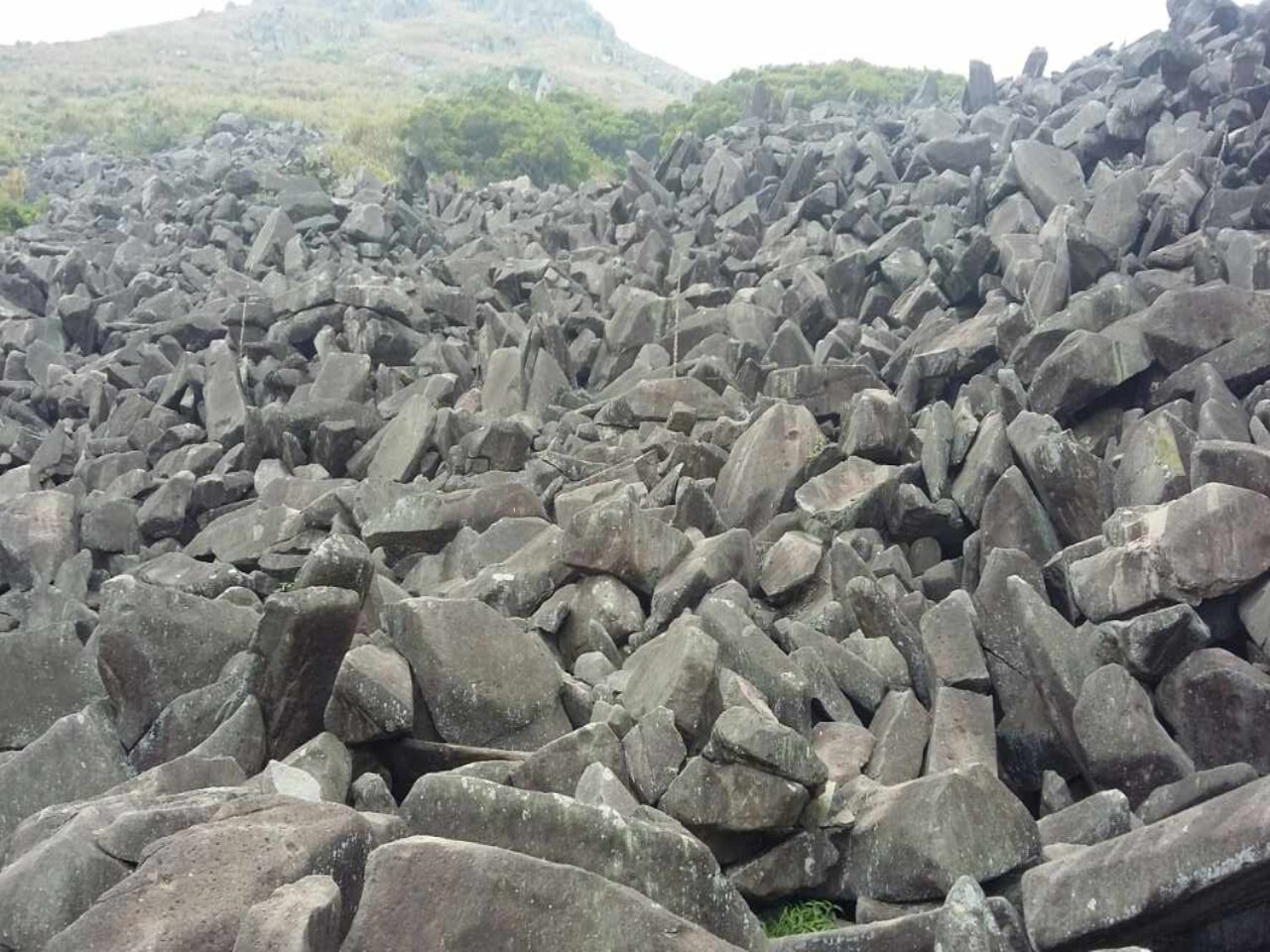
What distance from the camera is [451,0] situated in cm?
12188

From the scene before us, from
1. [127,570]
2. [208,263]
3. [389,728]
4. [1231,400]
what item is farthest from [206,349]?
[1231,400]

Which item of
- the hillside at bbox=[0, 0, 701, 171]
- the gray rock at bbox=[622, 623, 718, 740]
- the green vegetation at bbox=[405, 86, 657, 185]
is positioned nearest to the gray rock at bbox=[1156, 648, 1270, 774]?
the gray rock at bbox=[622, 623, 718, 740]

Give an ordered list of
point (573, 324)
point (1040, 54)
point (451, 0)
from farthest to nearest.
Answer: point (451, 0)
point (1040, 54)
point (573, 324)

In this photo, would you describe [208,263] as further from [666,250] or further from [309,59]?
[309,59]

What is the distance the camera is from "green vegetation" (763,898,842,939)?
568 cm

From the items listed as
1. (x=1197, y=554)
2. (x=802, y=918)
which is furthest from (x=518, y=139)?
(x=802, y=918)

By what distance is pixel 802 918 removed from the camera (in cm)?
575

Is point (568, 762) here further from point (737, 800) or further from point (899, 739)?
point (899, 739)

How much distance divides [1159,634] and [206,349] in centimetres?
1396

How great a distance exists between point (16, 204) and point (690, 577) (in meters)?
26.2

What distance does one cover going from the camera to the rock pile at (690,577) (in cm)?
490

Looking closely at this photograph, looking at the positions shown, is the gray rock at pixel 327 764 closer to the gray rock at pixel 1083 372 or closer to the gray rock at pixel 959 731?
the gray rock at pixel 959 731

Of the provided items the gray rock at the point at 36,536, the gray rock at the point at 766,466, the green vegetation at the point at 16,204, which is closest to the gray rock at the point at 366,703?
the gray rock at the point at 766,466

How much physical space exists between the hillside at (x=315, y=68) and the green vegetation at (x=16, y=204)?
5.00 m
